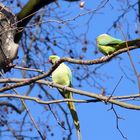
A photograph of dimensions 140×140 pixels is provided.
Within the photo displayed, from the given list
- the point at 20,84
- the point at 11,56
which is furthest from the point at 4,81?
the point at 11,56

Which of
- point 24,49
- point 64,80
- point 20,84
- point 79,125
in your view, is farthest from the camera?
point 24,49

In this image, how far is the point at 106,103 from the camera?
10.3 ft

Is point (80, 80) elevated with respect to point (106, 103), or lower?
elevated

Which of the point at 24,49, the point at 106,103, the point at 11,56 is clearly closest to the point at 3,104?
the point at 24,49

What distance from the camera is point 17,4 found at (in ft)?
18.7

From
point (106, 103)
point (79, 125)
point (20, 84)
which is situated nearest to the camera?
point (106, 103)

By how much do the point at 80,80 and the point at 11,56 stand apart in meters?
1.44

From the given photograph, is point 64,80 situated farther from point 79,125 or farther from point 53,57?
point 79,125

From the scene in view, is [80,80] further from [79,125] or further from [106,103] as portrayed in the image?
[106,103]

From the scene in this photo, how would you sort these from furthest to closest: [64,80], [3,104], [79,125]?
[3,104]
[64,80]
[79,125]

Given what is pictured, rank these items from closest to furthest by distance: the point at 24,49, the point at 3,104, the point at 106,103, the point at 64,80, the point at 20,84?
the point at 106,103, the point at 20,84, the point at 64,80, the point at 3,104, the point at 24,49

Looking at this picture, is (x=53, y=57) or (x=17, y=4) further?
(x=17, y=4)

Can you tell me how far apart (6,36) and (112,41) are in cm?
126

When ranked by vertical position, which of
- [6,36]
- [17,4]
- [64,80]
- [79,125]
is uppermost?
[17,4]
